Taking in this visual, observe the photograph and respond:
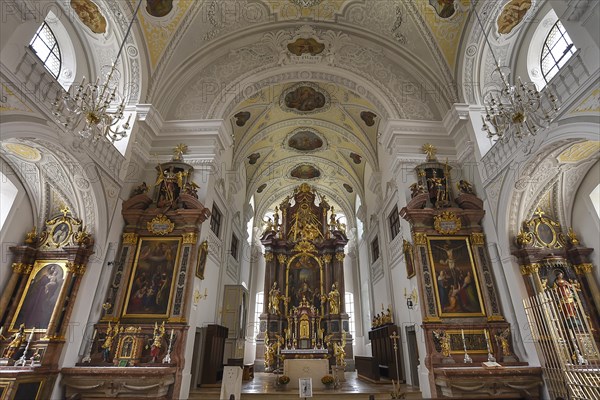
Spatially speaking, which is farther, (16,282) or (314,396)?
(314,396)

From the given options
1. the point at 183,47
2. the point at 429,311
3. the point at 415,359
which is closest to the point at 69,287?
the point at 183,47

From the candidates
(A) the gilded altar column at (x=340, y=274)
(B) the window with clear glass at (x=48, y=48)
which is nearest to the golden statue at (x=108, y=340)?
(B) the window with clear glass at (x=48, y=48)

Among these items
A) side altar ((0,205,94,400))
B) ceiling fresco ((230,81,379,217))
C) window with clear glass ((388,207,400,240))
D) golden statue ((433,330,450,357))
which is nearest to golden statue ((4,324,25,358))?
side altar ((0,205,94,400))

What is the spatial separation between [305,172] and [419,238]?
12.3 meters

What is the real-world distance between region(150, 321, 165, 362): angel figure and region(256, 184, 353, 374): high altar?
880 centimetres

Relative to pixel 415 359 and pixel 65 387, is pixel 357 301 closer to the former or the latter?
pixel 415 359

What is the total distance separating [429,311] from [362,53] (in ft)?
28.2

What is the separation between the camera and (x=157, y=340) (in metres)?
7.80

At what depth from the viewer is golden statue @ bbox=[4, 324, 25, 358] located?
688 centimetres

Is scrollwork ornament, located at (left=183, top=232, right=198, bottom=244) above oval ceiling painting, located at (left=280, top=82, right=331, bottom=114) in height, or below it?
Result: below

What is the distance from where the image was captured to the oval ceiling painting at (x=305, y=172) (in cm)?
2015

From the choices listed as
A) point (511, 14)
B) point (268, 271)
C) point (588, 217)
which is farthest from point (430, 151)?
point (268, 271)

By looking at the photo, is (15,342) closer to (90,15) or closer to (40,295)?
(40,295)

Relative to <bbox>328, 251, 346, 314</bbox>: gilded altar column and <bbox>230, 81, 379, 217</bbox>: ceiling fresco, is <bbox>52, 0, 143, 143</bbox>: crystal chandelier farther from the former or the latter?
<bbox>328, 251, 346, 314</bbox>: gilded altar column
